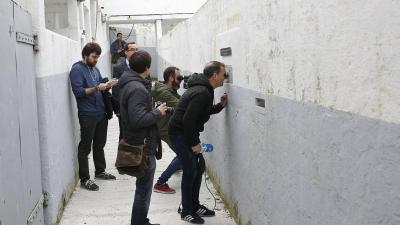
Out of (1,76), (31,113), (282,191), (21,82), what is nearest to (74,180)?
(31,113)

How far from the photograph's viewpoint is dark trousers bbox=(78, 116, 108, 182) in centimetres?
596

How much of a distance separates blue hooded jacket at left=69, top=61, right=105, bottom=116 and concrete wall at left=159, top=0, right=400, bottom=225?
7.18 ft

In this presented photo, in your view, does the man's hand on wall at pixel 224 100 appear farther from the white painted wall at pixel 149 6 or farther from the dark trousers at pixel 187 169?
the white painted wall at pixel 149 6

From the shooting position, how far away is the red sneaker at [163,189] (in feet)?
19.4

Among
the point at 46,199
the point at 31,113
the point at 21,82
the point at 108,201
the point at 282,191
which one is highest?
the point at 21,82

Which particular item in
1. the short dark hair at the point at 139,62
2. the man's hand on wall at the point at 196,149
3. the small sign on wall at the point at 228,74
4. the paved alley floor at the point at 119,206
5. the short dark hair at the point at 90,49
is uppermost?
the short dark hair at the point at 90,49

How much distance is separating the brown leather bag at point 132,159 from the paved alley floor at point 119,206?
1033 mm

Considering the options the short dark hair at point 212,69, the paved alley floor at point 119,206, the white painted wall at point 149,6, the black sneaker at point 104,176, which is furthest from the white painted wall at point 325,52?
the white painted wall at point 149,6

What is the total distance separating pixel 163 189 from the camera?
19.4ft

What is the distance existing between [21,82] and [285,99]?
2.20m

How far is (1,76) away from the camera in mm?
3061

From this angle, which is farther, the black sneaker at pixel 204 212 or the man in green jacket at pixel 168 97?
the man in green jacket at pixel 168 97

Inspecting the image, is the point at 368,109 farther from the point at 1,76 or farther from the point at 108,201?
the point at 108,201

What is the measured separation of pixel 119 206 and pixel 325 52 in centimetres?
378
